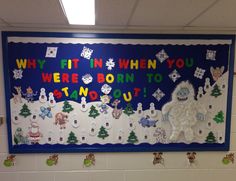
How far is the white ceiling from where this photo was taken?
1099 millimetres

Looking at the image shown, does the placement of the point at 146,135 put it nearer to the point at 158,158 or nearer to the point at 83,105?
the point at 158,158

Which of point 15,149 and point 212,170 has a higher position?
point 15,149

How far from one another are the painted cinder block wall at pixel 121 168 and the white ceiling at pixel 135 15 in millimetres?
689

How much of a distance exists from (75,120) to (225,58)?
48.8 inches

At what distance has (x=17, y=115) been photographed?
1.67 m

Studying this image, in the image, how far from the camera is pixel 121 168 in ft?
5.80

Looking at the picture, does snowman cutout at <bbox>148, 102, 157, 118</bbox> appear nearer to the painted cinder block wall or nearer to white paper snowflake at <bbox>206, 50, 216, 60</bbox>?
the painted cinder block wall

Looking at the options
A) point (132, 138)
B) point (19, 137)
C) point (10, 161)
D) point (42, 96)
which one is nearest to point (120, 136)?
point (132, 138)

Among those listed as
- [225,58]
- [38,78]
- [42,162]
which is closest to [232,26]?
[225,58]

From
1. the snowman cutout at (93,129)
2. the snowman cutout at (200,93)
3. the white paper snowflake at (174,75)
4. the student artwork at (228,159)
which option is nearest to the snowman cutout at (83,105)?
the snowman cutout at (93,129)

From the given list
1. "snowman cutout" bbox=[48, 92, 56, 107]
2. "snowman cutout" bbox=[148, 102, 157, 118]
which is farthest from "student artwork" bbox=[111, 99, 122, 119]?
"snowman cutout" bbox=[48, 92, 56, 107]

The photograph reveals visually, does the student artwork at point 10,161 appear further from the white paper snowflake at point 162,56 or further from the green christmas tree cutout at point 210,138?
the green christmas tree cutout at point 210,138

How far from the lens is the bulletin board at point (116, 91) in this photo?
1646 millimetres

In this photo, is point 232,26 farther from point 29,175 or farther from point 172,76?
point 29,175
